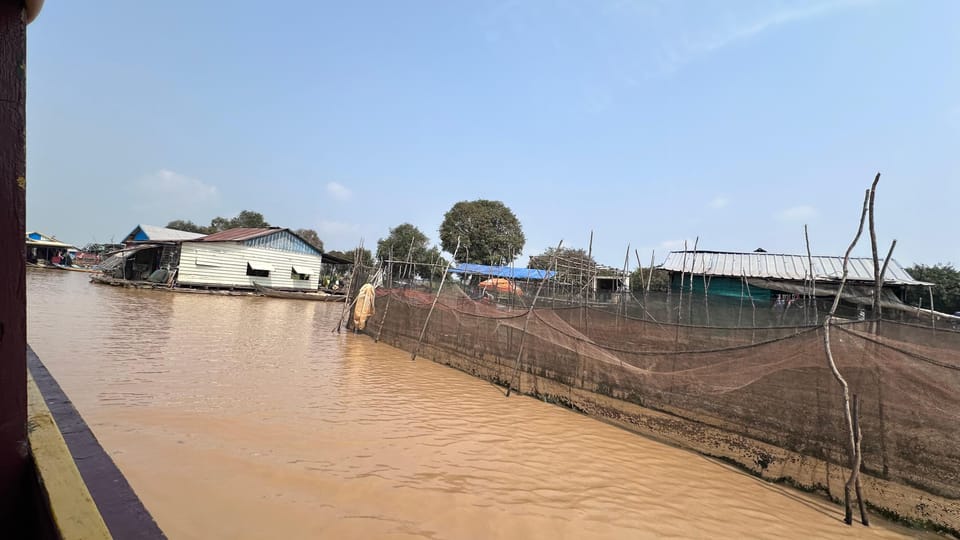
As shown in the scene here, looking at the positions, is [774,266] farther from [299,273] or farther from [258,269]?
[258,269]

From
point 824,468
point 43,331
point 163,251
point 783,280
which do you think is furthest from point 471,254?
point 824,468

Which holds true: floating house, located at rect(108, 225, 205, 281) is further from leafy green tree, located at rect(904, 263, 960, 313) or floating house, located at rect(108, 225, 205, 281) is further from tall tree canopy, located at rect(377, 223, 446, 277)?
leafy green tree, located at rect(904, 263, 960, 313)

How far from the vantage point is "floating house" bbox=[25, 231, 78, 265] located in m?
33.2

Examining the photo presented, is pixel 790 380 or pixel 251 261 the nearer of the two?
pixel 790 380

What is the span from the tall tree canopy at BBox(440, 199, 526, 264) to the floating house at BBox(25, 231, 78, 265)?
27948mm

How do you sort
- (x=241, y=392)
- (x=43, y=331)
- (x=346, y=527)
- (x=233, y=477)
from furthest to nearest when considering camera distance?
1. (x=43, y=331)
2. (x=241, y=392)
3. (x=233, y=477)
4. (x=346, y=527)

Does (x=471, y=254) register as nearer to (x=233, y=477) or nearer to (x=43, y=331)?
(x=43, y=331)

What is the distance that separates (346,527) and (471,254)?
36.6 m

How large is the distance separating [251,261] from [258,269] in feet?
1.81

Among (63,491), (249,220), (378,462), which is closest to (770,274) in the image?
(378,462)

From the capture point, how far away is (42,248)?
120ft

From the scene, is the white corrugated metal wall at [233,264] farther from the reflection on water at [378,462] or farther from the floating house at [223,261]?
the reflection on water at [378,462]

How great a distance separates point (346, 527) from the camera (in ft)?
10.8

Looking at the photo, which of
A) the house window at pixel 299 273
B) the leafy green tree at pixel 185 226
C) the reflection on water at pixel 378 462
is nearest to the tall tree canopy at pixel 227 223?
the leafy green tree at pixel 185 226
